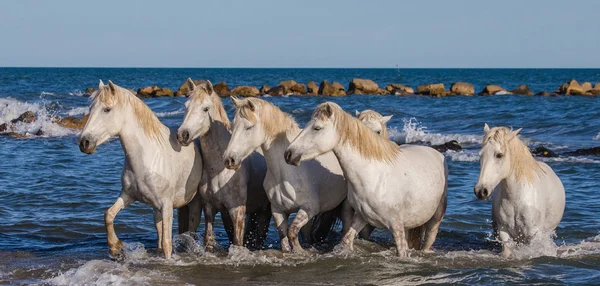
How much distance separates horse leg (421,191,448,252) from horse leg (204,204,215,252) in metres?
2.07

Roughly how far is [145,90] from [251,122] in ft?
130

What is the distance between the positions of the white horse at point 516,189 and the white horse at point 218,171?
85.2 inches

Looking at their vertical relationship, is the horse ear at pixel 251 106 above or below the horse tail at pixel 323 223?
above

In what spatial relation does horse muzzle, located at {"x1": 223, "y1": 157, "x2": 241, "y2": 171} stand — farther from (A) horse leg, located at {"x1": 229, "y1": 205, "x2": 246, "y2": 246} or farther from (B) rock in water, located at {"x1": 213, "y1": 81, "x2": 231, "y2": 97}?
(B) rock in water, located at {"x1": 213, "y1": 81, "x2": 231, "y2": 97}

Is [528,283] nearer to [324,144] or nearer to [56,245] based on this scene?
[324,144]

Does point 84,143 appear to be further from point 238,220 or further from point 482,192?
point 482,192

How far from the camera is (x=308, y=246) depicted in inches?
311

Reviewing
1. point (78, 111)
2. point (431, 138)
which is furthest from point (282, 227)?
point (78, 111)

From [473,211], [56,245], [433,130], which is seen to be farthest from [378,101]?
[56,245]

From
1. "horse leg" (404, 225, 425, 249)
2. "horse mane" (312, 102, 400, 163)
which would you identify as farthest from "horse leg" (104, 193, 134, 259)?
"horse leg" (404, 225, 425, 249)

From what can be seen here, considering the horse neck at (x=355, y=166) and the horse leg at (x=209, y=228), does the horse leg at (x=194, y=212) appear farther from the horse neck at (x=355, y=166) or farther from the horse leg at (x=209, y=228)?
the horse neck at (x=355, y=166)

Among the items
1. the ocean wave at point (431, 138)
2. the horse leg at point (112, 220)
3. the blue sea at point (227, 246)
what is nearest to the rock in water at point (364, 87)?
the ocean wave at point (431, 138)

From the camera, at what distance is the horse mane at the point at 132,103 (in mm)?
6781

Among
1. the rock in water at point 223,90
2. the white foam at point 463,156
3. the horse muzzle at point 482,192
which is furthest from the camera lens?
the rock in water at point 223,90
